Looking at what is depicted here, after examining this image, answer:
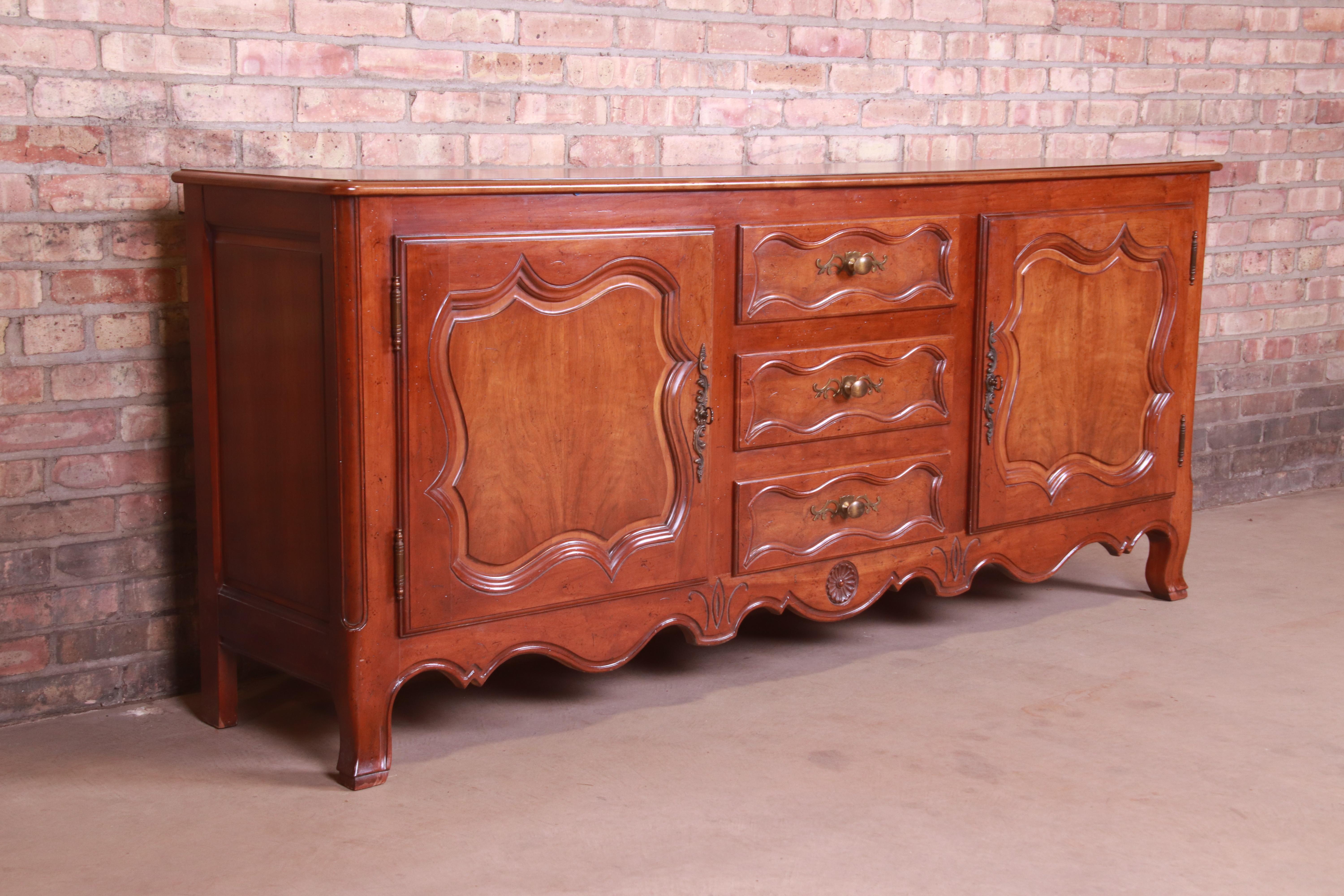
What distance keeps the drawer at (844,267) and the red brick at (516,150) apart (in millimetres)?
677

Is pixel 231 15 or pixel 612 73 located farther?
pixel 612 73

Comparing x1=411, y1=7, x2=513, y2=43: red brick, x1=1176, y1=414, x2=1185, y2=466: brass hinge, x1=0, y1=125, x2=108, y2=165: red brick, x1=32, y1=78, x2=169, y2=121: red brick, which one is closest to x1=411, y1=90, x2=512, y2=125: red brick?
x1=411, y1=7, x2=513, y2=43: red brick

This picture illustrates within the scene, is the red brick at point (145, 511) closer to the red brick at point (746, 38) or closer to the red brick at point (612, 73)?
the red brick at point (612, 73)

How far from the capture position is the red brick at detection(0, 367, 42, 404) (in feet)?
8.27

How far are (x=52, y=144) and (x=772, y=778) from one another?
1.62 meters

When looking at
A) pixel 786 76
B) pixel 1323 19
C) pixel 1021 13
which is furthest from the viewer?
pixel 1323 19

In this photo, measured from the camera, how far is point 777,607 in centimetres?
276

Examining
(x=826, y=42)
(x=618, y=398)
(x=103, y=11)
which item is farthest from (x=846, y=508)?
(x=103, y=11)

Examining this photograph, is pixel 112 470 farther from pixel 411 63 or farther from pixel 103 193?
pixel 411 63

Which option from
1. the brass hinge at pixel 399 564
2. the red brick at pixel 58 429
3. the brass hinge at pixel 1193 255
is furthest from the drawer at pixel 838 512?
the red brick at pixel 58 429

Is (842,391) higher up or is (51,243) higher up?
(51,243)

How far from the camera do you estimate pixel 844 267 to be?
269cm

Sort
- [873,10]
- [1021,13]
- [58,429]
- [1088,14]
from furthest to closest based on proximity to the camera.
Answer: [1088,14] < [1021,13] < [873,10] < [58,429]

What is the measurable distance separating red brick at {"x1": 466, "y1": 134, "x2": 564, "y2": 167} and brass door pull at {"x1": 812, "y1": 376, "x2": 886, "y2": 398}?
2.65 feet
